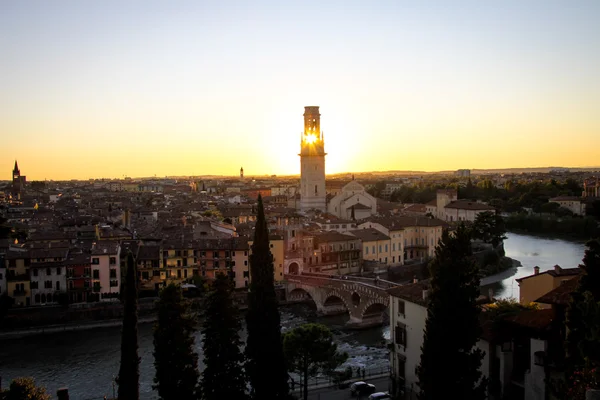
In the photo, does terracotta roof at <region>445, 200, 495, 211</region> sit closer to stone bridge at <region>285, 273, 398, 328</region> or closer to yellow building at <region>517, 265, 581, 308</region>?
stone bridge at <region>285, 273, 398, 328</region>

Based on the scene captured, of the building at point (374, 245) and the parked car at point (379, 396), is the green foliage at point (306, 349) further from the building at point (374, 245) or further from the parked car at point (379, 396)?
the building at point (374, 245)

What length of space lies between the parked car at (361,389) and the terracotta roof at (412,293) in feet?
9.37

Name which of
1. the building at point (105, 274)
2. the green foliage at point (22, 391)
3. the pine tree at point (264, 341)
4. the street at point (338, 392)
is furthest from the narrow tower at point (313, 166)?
the green foliage at point (22, 391)

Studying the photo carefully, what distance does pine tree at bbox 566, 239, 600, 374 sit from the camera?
9.42 metres

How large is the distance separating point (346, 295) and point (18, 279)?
16070mm

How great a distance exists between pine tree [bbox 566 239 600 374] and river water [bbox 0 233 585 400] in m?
11.6

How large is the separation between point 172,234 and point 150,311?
888cm

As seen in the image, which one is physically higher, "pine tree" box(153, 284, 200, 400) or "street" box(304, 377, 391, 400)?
"pine tree" box(153, 284, 200, 400)

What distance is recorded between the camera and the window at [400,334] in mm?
16156

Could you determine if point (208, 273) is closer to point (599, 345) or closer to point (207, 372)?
point (207, 372)

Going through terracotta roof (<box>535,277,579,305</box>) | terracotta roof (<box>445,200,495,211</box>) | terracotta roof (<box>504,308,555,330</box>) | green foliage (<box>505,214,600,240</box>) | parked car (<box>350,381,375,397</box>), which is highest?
terracotta roof (<box>535,277,579,305</box>)

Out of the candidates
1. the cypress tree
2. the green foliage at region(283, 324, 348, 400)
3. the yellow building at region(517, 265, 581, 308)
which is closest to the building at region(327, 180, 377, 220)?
the green foliage at region(283, 324, 348, 400)

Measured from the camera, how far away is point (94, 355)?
82.1ft

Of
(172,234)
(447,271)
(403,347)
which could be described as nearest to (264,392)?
(403,347)
